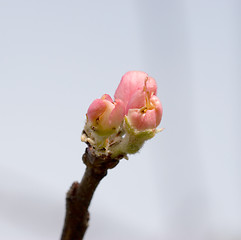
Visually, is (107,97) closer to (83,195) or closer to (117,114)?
(117,114)

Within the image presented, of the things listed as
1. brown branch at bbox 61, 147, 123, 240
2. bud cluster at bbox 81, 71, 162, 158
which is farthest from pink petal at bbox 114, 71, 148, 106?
brown branch at bbox 61, 147, 123, 240

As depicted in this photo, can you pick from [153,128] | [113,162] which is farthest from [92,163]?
[153,128]

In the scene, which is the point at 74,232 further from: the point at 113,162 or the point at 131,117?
the point at 131,117

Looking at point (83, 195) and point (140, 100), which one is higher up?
point (140, 100)

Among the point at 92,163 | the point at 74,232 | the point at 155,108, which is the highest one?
the point at 155,108

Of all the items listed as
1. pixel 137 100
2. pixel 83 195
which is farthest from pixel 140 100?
pixel 83 195

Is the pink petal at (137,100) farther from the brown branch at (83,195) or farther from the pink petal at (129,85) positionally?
the brown branch at (83,195)

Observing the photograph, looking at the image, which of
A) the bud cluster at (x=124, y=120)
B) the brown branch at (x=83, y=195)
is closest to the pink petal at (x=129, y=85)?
the bud cluster at (x=124, y=120)
